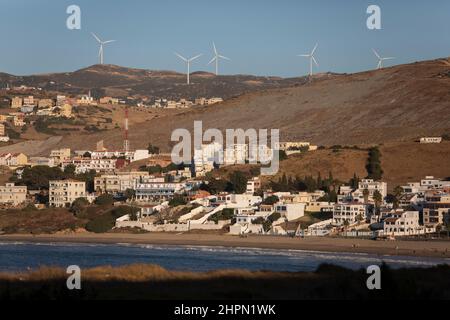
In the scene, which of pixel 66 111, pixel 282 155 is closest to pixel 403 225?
pixel 282 155

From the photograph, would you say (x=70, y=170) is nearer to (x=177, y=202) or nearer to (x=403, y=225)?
(x=177, y=202)

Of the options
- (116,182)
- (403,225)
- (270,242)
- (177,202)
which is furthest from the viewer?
(116,182)

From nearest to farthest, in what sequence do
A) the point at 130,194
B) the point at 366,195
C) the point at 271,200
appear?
the point at 366,195 → the point at 271,200 → the point at 130,194

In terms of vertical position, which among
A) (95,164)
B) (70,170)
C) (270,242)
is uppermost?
(95,164)

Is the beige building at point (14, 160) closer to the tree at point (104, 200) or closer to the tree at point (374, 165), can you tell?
the tree at point (104, 200)

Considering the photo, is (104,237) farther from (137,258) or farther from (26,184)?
(26,184)

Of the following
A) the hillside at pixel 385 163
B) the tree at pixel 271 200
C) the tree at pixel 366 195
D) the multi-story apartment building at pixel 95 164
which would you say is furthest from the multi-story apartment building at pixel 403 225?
the multi-story apartment building at pixel 95 164

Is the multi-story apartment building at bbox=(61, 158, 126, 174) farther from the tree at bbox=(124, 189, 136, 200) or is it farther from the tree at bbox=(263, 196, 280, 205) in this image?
the tree at bbox=(263, 196, 280, 205)

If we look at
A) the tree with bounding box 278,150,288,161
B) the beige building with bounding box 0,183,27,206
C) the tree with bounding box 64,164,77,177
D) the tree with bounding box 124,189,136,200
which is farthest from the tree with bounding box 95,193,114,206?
the tree with bounding box 278,150,288,161
